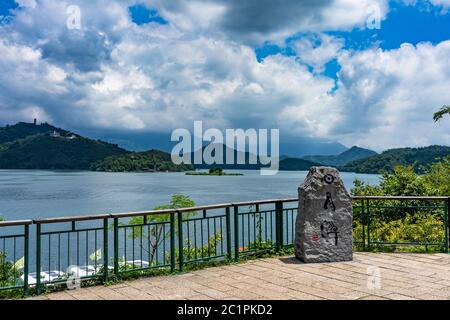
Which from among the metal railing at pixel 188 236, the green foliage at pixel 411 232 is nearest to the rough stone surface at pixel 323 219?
the metal railing at pixel 188 236

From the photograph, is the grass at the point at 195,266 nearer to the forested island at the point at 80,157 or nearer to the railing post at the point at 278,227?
the railing post at the point at 278,227

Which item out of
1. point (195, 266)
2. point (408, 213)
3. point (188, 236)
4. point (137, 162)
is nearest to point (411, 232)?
point (408, 213)

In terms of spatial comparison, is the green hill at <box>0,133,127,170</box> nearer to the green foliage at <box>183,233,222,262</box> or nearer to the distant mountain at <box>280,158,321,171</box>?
the distant mountain at <box>280,158,321,171</box>

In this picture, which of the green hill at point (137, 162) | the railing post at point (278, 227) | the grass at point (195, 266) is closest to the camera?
the grass at point (195, 266)

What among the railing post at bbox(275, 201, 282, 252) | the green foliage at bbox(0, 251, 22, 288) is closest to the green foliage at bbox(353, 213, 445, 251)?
the railing post at bbox(275, 201, 282, 252)

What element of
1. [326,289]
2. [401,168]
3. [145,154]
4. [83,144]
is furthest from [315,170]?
[83,144]

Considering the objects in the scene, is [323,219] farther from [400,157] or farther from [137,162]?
[137,162]
